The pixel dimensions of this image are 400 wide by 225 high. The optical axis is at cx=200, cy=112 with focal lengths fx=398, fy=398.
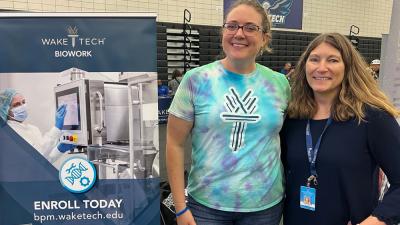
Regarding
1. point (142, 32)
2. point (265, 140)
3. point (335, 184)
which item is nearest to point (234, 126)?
point (265, 140)

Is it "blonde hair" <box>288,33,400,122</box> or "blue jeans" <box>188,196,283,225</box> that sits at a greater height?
"blonde hair" <box>288,33,400,122</box>

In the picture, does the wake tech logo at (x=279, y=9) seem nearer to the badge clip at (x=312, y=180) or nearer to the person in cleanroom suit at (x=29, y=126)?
the person in cleanroom suit at (x=29, y=126)

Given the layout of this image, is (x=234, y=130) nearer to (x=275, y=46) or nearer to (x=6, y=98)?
(x=6, y=98)

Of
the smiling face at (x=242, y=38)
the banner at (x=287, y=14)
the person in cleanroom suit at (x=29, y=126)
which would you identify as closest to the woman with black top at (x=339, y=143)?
the smiling face at (x=242, y=38)

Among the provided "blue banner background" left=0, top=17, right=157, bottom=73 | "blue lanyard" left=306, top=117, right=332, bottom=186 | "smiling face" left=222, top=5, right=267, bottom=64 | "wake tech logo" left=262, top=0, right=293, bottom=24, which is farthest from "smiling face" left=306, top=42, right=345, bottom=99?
"wake tech logo" left=262, top=0, right=293, bottom=24

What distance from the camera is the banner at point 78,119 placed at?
2037 mm

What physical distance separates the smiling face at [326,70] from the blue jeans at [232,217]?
0.53 metres

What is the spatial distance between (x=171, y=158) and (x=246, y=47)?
1.81 ft

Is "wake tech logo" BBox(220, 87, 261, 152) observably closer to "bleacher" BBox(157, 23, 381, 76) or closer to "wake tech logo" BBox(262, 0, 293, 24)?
"bleacher" BBox(157, 23, 381, 76)

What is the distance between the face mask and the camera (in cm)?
209

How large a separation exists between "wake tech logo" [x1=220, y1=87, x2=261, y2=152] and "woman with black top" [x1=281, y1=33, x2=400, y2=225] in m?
0.20

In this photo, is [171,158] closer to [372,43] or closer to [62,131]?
[62,131]

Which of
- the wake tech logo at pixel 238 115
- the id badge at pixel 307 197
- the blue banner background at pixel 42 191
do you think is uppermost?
the wake tech logo at pixel 238 115

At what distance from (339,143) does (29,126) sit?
1563 mm
